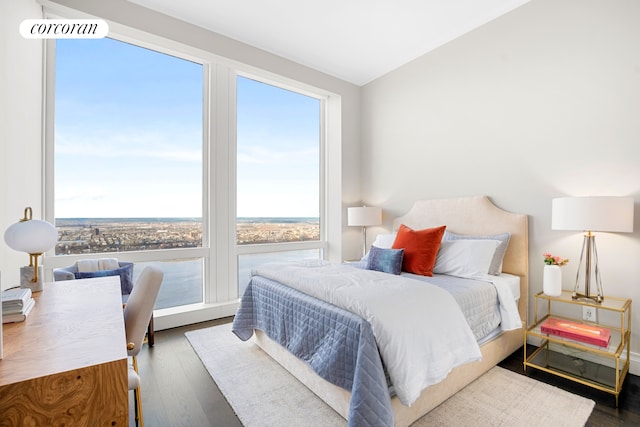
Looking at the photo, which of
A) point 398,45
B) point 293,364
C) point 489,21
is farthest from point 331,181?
A: point 293,364

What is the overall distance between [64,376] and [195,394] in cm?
148

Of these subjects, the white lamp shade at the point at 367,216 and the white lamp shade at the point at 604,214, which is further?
the white lamp shade at the point at 367,216

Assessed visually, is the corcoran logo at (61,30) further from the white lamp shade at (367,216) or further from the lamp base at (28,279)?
the white lamp shade at (367,216)

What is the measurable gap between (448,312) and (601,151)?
6.08ft

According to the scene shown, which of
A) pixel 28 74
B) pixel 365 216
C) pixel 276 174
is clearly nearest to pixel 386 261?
pixel 365 216

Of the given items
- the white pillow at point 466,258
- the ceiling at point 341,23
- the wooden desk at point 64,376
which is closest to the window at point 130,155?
the ceiling at point 341,23

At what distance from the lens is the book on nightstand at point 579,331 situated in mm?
2049

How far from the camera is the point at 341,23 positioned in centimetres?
318

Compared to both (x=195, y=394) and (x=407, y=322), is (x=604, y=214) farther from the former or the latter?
(x=195, y=394)

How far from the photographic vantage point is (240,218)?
3795 millimetres

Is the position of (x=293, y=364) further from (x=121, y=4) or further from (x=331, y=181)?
(x=121, y=4)

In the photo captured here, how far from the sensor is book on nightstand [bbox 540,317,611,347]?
205 cm

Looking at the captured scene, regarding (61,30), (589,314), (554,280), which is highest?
(61,30)

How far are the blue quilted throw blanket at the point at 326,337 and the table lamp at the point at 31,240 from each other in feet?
4.49
